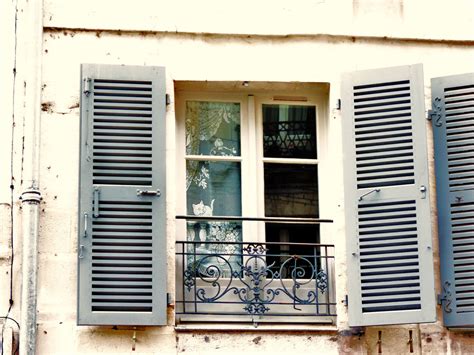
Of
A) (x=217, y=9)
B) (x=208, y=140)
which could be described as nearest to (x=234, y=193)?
(x=208, y=140)

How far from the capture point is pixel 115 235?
32.8ft

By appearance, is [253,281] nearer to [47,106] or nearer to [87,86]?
[87,86]

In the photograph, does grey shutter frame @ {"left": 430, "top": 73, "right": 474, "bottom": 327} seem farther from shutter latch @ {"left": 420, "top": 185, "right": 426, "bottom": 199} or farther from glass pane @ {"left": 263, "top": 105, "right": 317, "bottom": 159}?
glass pane @ {"left": 263, "top": 105, "right": 317, "bottom": 159}

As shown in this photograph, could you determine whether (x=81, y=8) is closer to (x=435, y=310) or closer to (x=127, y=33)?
(x=127, y=33)

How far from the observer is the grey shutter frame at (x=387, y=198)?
10.0m

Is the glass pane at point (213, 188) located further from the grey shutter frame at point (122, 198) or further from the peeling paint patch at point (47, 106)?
the peeling paint patch at point (47, 106)

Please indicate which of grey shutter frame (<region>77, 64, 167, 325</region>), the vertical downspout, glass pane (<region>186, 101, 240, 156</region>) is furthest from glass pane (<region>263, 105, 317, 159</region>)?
the vertical downspout

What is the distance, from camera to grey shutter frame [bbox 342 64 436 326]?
10.0 m

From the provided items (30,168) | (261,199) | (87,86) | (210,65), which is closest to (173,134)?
(210,65)

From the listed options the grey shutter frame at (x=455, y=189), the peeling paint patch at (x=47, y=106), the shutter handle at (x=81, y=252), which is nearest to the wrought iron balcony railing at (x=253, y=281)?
the shutter handle at (x=81, y=252)

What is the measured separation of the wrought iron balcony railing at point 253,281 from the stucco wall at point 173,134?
17 cm

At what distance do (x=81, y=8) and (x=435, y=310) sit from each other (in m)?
3.13

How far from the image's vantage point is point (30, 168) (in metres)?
10.1

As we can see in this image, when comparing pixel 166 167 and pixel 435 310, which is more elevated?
pixel 166 167
